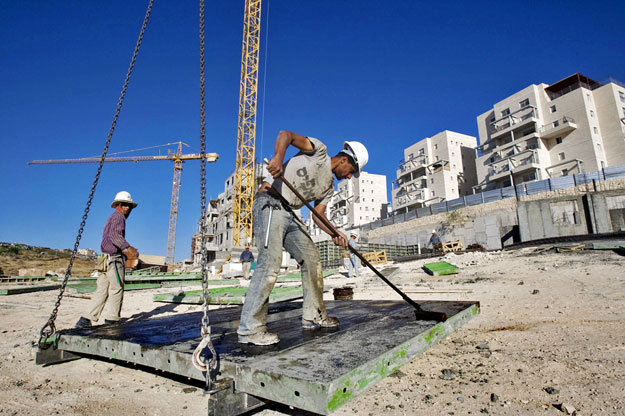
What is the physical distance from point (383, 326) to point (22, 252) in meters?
42.3

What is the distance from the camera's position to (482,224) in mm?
29547

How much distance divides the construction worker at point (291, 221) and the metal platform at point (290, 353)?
23 cm

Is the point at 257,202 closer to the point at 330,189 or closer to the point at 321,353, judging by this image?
the point at 330,189

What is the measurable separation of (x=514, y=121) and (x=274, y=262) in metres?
53.9

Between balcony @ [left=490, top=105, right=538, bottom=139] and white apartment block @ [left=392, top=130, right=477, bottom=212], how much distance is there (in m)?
8.92

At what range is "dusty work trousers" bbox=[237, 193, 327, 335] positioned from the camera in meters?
2.64

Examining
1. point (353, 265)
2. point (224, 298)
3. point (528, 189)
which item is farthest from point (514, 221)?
point (224, 298)

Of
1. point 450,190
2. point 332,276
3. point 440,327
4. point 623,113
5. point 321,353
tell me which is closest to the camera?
point 321,353

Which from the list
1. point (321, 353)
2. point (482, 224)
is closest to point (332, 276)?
point (321, 353)

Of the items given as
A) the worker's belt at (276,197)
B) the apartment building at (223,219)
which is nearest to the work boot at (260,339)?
the worker's belt at (276,197)

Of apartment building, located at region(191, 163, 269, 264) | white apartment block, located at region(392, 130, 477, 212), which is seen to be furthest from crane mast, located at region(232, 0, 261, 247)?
white apartment block, located at region(392, 130, 477, 212)

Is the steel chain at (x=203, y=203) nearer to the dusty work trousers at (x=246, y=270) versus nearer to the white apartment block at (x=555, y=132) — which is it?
the dusty work trousers at (x=246, y=270)

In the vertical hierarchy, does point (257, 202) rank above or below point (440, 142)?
below

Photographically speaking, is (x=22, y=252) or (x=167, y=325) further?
(x=22, y=252)
